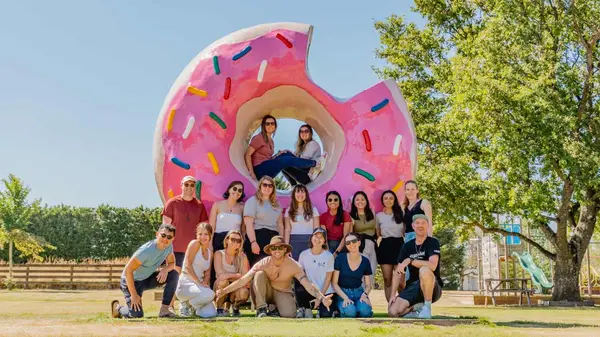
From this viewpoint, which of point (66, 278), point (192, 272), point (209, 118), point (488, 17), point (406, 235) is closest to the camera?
point (192, 272)

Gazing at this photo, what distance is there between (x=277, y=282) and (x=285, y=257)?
0.23 metres

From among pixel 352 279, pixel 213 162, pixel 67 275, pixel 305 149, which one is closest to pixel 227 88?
pixel 213 162

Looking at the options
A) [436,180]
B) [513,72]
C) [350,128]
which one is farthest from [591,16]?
[350,128]

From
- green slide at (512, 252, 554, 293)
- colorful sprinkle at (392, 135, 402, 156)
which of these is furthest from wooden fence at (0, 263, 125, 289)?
colorful sprinkle at (392, 135, 402, 156)

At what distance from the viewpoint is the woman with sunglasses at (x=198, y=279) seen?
5.85 m

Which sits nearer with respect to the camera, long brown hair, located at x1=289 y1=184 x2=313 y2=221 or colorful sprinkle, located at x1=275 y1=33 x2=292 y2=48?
long brown hair, located at x1=289 y1=184 x2=313 y2=221

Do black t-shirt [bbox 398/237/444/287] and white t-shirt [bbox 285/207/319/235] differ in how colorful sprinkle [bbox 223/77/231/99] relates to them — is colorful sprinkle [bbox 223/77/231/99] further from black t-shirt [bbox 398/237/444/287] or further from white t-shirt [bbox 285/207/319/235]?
black t-shirt [bbox 398/237/444/287]

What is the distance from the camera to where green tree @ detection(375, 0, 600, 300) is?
42.8 ft

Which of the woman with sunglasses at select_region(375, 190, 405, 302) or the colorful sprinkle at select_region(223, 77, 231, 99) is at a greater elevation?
the colorful sprinkle at select_region(223, 77, 231, 99)

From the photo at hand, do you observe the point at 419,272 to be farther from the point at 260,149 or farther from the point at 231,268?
the point at 260,149

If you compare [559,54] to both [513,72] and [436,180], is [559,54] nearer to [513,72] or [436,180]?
[513,72]

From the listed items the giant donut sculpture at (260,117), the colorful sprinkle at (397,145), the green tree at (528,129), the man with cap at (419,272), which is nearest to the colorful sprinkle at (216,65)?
the giant donut sculpture at (260,117)

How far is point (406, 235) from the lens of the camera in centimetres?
671

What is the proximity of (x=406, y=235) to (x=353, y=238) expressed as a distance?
808 mm
